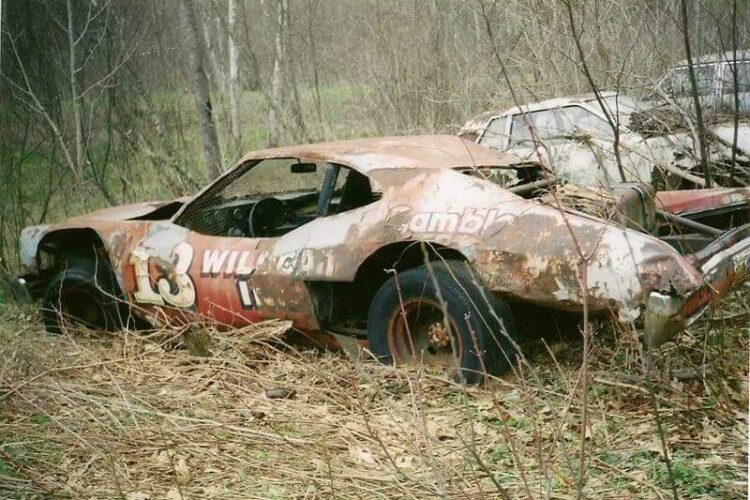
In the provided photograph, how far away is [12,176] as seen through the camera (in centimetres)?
614

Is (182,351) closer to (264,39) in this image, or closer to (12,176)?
(12,176)

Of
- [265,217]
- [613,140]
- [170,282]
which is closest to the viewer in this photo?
[170,282]

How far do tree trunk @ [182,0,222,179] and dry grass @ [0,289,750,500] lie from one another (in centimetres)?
474

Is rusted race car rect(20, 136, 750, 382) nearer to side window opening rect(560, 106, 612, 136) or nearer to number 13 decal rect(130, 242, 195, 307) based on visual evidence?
number 13 decal rect(130, 242, 195, 307)

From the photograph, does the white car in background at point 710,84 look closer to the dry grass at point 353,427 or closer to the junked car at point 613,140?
the junked car at point 613,140

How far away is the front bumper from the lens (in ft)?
9.15

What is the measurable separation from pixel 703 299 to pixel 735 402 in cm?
44

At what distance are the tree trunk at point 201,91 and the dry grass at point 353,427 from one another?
474 cm

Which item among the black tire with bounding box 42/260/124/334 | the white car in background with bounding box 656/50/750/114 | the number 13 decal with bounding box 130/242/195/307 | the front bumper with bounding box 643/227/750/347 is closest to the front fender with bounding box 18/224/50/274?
the black tire with bounding box 42/260/124/334

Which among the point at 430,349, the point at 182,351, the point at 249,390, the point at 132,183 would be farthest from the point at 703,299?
the point at 132,183

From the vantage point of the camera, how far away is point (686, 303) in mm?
2803

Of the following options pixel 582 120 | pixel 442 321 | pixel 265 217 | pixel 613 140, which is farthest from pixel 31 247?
pixel 582 120

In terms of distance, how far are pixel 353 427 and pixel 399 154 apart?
1.46m

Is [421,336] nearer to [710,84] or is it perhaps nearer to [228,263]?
[228,263]
